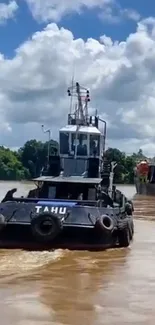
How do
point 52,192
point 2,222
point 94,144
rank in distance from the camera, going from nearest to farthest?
point 2,222 → point 52,192 → point 94,144

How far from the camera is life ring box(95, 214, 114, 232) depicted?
54.3ft

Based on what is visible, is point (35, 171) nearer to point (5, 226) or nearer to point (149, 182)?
point (5, 226)

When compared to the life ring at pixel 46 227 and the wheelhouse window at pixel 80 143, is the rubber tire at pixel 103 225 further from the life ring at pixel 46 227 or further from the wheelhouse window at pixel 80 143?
the wheelhouse window at pixel 80 143

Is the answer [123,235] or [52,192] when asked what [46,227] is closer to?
[123,235]


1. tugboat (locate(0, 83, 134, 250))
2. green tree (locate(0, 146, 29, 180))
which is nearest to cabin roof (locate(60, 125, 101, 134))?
tugboat (locate(0, 83, 134, 250))

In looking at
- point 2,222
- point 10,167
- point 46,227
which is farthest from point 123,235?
point 10,167

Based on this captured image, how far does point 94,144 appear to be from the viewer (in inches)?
834

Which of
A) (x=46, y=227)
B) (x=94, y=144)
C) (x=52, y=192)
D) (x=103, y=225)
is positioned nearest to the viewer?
(x=46, y=227)

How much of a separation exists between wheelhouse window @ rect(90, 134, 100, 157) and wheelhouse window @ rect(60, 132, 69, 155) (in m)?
0.78

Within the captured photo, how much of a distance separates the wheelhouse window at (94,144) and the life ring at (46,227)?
481 cm

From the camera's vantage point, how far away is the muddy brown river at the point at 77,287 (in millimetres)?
9258

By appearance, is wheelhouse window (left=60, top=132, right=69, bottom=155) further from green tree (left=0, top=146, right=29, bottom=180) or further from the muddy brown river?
green tree (left=0, top=146, right=29, bottom=180)

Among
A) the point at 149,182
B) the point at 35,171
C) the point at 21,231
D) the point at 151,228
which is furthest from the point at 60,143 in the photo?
the point at 149,182

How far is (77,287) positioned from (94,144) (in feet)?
32.6
